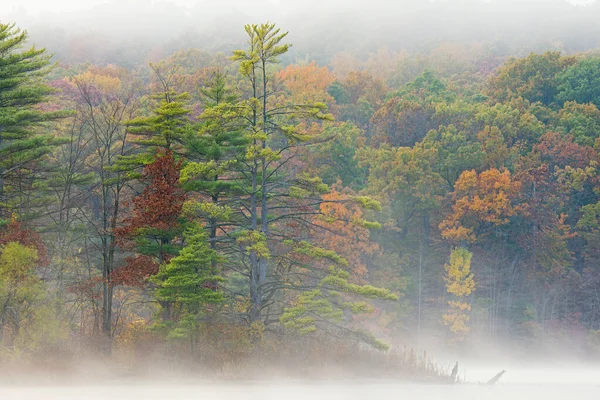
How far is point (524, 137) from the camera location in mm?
73312

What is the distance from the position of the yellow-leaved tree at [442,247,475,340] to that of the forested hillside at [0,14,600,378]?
17 cm

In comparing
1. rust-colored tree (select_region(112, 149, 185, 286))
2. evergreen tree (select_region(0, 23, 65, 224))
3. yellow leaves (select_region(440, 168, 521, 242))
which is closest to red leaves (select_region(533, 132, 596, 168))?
yellow leaves (select_region(440, 168, 521, 242))

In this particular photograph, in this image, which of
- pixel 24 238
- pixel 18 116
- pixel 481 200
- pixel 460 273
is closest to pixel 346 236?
pixel 460 273

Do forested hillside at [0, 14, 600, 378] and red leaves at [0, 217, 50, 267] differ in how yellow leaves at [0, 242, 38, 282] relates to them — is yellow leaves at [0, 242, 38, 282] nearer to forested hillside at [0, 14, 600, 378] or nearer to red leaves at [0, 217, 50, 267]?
forested hillside at [0, 14, 600, 378]

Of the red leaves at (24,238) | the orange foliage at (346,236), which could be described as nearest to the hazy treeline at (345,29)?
the orange foliage at (346,236)

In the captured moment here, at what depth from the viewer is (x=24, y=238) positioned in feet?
106

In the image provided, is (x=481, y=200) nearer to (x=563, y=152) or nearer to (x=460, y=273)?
(x=460, y=273)

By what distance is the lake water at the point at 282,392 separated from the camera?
→ 2627 cm

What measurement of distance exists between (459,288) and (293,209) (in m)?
22.4

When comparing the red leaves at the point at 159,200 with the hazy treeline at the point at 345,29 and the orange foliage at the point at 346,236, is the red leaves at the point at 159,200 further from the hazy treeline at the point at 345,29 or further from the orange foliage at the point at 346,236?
the hazy treeline at the point at 345,29

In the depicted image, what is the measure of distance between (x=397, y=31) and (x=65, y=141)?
138 meters

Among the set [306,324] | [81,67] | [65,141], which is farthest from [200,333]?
[81,67]

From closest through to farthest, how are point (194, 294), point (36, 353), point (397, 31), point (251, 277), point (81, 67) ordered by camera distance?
point (36, 353) < point (194, 294) < point (251, 277) < point (81, 67) < point (397, 31)

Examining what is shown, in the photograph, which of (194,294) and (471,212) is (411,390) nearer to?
(194,294)
